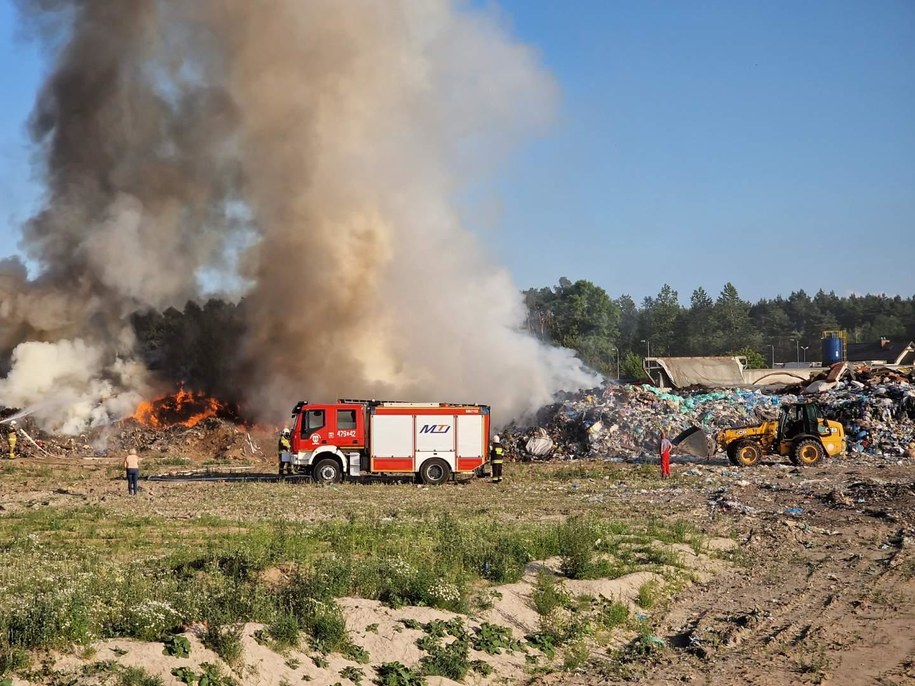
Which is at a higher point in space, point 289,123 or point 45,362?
point 289,123

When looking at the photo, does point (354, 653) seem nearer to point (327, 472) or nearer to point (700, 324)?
point (327, 472)

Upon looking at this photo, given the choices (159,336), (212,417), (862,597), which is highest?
(159,336)

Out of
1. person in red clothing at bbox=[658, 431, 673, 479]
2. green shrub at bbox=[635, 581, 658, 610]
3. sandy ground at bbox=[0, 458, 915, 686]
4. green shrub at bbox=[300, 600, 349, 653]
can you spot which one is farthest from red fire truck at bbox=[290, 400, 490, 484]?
green shrub at bbox=[300, 600, 349, 653]

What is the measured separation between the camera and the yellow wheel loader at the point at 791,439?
1133 inches

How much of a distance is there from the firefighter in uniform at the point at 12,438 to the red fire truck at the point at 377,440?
15.0 m

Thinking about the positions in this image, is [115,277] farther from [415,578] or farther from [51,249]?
[415,578]

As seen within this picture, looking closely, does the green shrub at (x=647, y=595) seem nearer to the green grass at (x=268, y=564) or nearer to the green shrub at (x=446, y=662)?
the green grass at (x=268, y=564)

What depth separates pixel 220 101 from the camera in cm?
3672

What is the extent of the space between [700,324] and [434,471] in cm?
9144

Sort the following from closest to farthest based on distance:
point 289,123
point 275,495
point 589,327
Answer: point 275,495 → point 289,123 → point 589,327

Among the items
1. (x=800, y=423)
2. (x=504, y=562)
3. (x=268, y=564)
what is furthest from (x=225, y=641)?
(x=800, y=423)

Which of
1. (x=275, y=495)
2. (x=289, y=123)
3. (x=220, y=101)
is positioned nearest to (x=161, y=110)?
(x=220, y=101)

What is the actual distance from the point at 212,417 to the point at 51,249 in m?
9.75

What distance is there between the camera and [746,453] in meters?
Result: 29.3
